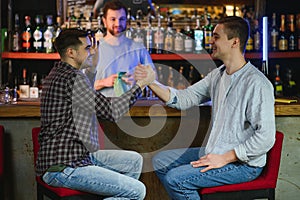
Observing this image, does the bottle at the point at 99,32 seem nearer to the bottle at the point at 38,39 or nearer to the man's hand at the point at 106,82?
the bottle at the point at 38,39

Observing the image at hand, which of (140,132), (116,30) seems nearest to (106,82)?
(116,30)

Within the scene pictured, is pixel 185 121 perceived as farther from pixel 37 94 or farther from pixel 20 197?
pixel 37 94

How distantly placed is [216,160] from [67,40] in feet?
2.99

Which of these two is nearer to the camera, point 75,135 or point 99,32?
point 75,135

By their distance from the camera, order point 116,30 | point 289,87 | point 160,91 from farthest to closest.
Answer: point 289,87, point 116,30, point 160,91

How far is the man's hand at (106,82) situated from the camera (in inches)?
171

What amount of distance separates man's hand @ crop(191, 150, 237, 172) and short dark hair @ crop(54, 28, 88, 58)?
0.82 meters

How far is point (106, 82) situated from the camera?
14.5 ft

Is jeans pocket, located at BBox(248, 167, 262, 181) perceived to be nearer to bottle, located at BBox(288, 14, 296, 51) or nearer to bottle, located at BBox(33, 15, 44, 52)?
bottle, located at BBox(288, 14, 296, 51)

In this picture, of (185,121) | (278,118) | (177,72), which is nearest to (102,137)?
(185,121)

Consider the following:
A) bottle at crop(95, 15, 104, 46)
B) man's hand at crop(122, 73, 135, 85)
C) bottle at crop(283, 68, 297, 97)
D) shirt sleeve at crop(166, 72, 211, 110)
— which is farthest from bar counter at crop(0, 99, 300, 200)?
bottle at crop(283, 68, 297, 97)

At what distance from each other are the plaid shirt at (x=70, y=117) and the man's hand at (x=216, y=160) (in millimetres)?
453

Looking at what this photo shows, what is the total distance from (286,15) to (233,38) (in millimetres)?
3013

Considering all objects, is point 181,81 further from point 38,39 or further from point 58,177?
point 58,177
